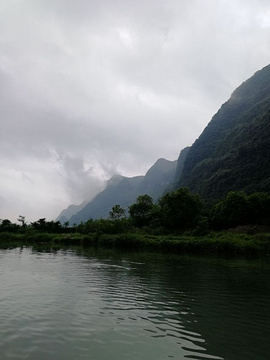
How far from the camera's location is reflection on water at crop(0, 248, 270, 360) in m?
8.70

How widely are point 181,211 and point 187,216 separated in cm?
215

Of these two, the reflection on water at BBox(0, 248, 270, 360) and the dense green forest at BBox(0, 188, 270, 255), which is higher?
the dense green forest at BBox(0, 188, 270, 255)

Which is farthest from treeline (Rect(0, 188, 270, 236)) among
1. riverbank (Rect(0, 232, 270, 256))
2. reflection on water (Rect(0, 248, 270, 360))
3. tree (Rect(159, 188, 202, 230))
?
reflection on water (Rect(0, 248, 270, 360))

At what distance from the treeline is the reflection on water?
4949 centimetres

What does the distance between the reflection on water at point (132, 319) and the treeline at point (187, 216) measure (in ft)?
162

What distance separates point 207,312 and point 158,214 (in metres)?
82.8

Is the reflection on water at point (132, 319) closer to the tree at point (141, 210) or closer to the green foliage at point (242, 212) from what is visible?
the green foliage at point (242, 212)

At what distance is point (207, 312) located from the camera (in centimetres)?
1348

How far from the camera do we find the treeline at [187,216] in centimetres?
7319

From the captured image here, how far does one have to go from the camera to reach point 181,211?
82625 mm

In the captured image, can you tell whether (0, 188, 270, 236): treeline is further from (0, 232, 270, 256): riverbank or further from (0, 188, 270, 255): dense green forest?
(0, 232, 270, 256): riverbank

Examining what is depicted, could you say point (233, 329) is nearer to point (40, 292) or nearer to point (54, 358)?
point (54, 358)

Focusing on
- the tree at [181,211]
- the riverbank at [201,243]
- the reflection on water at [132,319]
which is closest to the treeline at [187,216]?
the tree at [181,211]

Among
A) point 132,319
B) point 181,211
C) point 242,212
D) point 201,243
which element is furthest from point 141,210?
point 132,319
